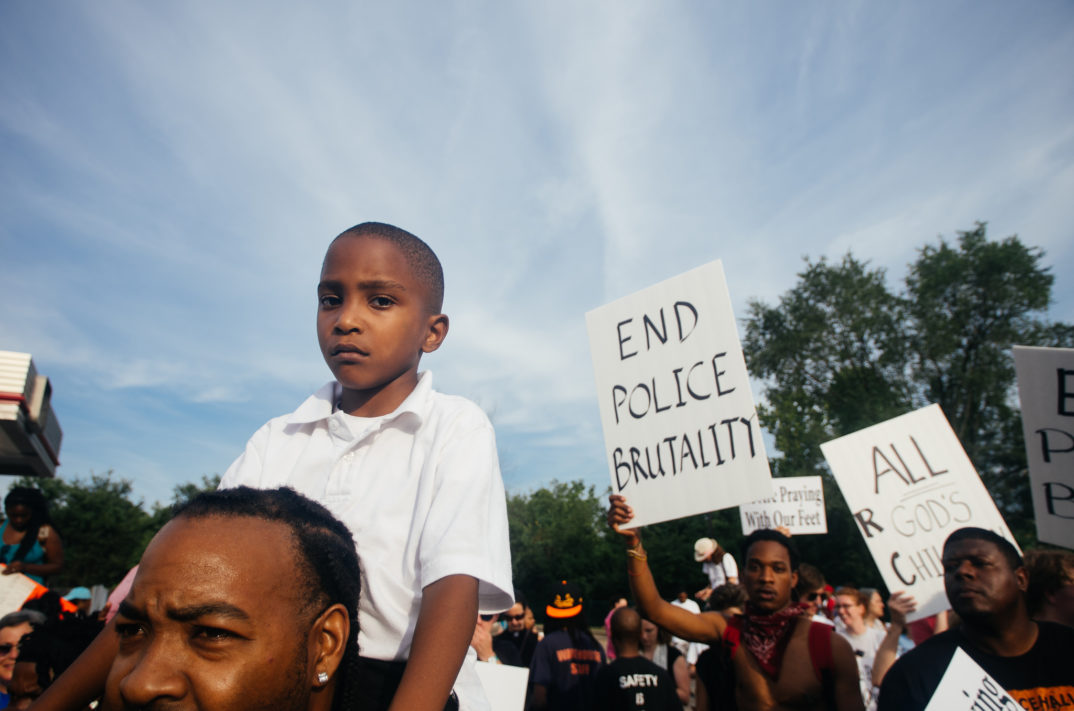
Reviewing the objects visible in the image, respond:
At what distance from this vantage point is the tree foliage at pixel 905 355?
94.0ft

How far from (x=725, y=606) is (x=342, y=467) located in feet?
19.7

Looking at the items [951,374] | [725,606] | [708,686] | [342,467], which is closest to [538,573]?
[951,374]

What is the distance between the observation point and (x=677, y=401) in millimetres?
3807

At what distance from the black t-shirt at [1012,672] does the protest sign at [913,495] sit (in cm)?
156

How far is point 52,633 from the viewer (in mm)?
3791

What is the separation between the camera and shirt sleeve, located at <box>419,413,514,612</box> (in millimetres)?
1363

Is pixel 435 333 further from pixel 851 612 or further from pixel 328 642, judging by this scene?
pixel 851 612

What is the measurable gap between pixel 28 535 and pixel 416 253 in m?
5.35

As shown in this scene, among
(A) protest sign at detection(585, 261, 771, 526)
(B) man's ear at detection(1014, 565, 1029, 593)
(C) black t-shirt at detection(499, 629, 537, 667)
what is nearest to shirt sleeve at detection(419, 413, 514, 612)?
(A) protest sign at detection(585, 261, 771, 526)

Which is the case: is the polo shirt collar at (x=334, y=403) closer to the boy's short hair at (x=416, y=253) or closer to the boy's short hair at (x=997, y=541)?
the boy's short hair at (x=416, y=253)

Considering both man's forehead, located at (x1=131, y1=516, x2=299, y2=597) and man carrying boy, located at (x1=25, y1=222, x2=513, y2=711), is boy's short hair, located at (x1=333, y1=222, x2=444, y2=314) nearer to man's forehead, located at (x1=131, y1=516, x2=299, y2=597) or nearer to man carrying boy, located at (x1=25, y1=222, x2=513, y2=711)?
man carrying boy, located at (x1=25, y1=222, x2=513, y2=711)

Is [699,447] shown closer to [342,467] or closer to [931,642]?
[931,642]

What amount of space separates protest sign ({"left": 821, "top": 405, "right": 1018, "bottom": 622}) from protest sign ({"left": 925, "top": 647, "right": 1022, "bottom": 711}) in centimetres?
257

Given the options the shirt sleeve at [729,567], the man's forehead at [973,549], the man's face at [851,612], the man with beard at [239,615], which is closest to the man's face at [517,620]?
the shirt sleeve at [729,567]
